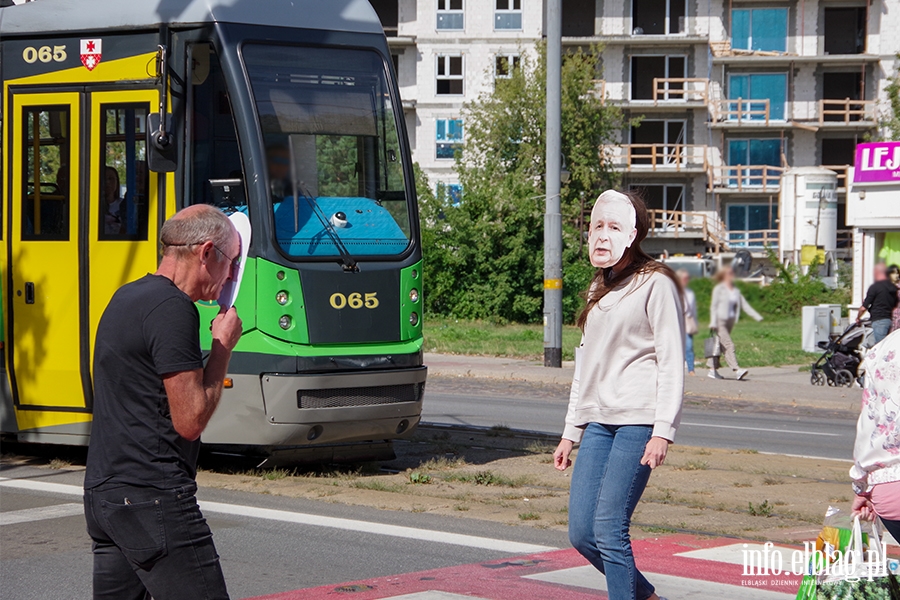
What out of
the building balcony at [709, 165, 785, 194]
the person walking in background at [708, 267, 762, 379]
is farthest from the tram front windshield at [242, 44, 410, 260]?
the building balcony at [709, 165, 785, 194]

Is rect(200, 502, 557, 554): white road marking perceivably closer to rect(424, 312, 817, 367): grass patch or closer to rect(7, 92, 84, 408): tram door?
rect(7, 92, 84, 408): tram door

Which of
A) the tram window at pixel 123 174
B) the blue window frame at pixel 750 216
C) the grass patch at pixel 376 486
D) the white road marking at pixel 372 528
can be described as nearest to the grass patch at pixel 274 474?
the grass patch at pixel 376 486

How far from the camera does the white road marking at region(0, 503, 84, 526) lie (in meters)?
8.08

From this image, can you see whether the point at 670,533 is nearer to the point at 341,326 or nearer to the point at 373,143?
the point at 341,326

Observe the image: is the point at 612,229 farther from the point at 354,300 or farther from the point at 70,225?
the point at 70,225

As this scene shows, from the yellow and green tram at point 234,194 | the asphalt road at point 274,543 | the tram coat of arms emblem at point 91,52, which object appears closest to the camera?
the asphalt road at point 274,543

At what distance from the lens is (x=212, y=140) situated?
9.41m

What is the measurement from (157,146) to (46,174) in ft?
4.97

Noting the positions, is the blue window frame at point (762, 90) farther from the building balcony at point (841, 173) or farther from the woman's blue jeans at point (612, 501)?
the woman's blue jeans at point (612, 501)

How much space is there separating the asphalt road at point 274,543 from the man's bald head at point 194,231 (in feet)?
9.35

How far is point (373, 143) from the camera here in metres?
9.90

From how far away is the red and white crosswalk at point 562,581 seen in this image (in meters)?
6.08

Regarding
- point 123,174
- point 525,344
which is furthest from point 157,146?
point 525,344

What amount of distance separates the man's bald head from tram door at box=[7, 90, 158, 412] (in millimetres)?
5947
